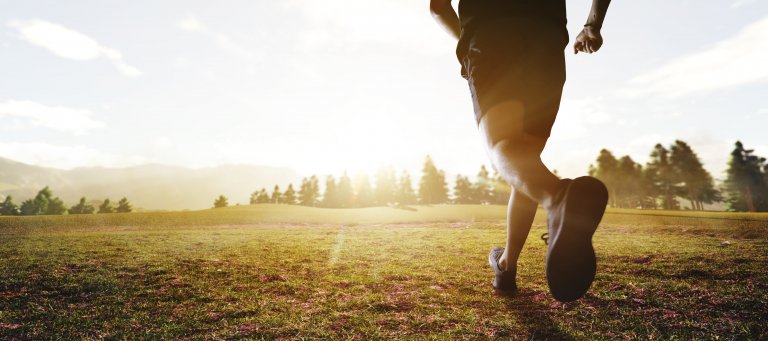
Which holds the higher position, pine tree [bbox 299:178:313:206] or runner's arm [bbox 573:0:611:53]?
pine tree [bbox 299:178:313:206]

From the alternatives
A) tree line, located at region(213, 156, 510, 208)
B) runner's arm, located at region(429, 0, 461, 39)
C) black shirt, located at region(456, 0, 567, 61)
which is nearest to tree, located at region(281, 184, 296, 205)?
tree line, located at region(213, 156, 510, 208)

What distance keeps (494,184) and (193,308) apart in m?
86.9

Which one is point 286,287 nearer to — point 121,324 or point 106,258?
point 121,324

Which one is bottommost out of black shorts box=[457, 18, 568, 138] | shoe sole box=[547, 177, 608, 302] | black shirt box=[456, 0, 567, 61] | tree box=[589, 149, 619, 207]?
shoe sole box=[547, 177, 608, 302]

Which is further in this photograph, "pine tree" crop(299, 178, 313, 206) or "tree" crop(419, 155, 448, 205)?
"pine tree" crop(299, 178, 313, 206)

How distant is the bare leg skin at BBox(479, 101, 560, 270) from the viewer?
5.22ft

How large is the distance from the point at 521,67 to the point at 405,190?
81060 millimetres

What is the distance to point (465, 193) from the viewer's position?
8375 centimetres

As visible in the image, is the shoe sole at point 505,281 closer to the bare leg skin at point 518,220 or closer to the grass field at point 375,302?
the grass field at point 375,302

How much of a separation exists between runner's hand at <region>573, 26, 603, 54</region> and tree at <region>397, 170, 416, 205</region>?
262 feet

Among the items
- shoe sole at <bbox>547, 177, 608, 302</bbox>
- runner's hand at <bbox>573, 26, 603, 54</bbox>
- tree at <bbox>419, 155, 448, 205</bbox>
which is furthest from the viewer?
tree at <bbox>419, 155, 448, 205</bbox>

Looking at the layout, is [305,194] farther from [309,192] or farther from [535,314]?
[535,314]

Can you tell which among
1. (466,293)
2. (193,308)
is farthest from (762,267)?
(193,308)

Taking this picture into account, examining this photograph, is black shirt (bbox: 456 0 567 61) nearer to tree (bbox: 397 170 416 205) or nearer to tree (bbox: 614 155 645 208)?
tree (bbox: 614 155 645 208)
